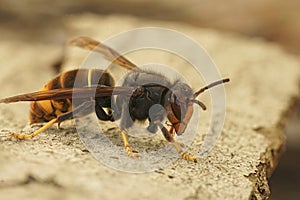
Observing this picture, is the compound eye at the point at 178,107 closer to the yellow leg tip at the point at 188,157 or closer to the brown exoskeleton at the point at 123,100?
the brown exoskeleton at the point at 123,100

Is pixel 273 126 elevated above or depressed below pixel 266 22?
below

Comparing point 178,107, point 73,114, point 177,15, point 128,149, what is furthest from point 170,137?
point 177,15

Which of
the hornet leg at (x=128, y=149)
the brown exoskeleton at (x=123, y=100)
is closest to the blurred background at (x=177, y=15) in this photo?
the brown exoskeleton at (x=123, y=100)

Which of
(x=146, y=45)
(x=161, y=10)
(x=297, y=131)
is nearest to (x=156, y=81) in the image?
(x=146, y=45)

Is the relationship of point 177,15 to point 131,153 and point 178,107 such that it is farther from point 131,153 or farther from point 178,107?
point 131,153

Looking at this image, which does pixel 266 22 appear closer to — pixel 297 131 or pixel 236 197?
pixel 297 131

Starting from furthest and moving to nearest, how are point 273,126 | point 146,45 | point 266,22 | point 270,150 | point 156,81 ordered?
point 266,22
point 146,45
point 273,126
point 270,150
point 156,81

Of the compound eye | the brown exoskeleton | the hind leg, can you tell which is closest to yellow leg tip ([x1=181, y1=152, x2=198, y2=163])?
the brown exoskeleton
